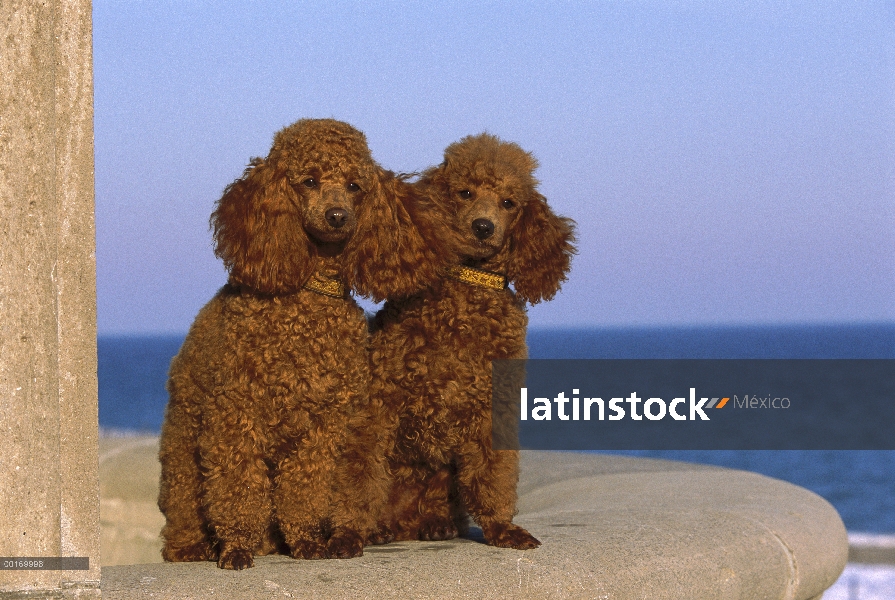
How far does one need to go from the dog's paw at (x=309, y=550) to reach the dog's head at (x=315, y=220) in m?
0.89

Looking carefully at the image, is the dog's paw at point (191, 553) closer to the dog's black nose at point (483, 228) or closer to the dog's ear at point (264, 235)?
the dog's ear at point (264, 235)

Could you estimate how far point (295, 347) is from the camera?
372 cm

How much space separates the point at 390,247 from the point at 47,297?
127 cm

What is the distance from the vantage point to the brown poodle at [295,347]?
367 cm

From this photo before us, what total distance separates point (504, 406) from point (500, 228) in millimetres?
679

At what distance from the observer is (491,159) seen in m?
4.27

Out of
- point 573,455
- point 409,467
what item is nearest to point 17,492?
point 409,467

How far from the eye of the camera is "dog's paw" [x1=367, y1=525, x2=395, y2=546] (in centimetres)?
421

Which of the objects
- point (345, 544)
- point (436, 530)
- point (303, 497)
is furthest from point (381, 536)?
point (303, 497)

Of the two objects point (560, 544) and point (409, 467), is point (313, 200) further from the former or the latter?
point (560, 544)

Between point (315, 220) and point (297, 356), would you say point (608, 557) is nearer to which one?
point (297, 356)

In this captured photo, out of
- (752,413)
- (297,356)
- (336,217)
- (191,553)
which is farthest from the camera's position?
(752,413)

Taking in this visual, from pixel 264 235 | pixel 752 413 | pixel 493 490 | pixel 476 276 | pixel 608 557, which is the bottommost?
pixel 752 413

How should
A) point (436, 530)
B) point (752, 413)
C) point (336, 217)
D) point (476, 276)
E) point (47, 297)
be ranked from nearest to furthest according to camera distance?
point (47, 297)
point (336, 217)
point (476, 276)
point (436, 530)
point (752, 413)
